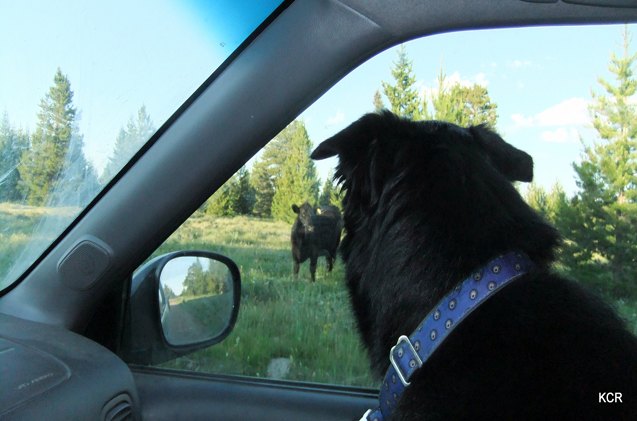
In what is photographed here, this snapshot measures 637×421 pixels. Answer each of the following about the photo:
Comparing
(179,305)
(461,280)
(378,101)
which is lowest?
(179,305)

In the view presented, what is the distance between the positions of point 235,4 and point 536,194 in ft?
4.42

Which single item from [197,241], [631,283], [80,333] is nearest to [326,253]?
[197,241]

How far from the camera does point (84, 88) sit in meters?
2.05

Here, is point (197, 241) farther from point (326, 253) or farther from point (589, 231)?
point (589, 231)

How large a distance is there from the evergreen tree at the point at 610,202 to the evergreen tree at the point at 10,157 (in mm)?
1929

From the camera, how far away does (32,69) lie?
1.99 meters

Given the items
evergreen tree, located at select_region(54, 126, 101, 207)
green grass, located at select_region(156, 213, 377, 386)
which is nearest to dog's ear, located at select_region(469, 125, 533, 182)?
green grass, located at select_region(156, 213, 377, 386)

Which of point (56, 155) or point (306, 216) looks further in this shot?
point (306, 216)

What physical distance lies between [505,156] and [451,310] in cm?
77

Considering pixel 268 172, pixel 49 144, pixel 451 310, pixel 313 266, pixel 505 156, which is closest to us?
pixel 451 310

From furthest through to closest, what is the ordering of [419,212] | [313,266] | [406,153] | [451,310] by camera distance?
[313,266], [406,153], [419,212], [451,310]

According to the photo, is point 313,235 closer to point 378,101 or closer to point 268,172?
point 268,172

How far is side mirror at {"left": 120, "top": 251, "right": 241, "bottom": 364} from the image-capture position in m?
2.38

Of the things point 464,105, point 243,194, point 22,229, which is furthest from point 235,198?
point 464,105
